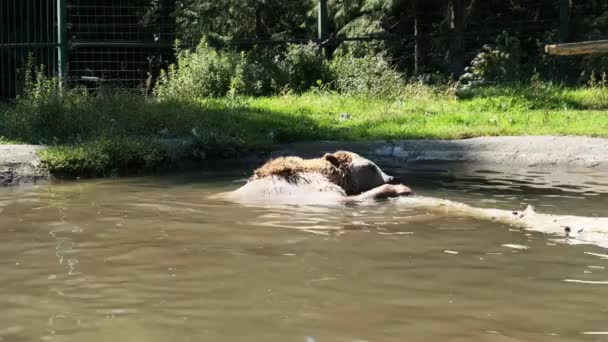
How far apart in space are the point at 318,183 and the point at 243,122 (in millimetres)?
4743

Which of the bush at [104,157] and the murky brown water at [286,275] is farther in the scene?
the bush at [104,157]

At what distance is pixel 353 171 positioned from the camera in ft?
24.4

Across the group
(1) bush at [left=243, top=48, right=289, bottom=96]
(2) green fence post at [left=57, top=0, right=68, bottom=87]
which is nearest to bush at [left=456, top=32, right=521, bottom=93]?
(1) bush at [left=243, top=48, right=289, bottom=96]

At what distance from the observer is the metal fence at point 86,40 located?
52.1ft

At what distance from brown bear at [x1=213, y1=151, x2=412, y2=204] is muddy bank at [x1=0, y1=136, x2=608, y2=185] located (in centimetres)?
257

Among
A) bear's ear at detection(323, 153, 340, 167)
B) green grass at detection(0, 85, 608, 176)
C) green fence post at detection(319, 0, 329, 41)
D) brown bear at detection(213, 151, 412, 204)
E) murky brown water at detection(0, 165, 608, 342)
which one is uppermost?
green fence post at detection(319, 0, 329, 41)

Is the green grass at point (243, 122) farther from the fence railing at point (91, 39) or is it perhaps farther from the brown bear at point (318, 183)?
the fence railing at point (91, 39)

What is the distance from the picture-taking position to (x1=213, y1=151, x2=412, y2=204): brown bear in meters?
7.16

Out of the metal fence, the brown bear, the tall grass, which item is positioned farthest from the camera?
the metal fence

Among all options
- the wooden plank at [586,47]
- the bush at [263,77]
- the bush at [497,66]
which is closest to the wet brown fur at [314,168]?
the wooden plank at [586,47]

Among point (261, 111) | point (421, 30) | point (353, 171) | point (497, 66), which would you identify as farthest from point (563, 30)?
point (353, 171)

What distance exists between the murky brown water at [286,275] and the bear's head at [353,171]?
24.7 inches

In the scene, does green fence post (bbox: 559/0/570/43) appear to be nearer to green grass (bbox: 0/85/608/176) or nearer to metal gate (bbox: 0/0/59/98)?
green grass (bbox: 0/85/608/176)

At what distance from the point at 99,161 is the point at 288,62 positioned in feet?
27.1
